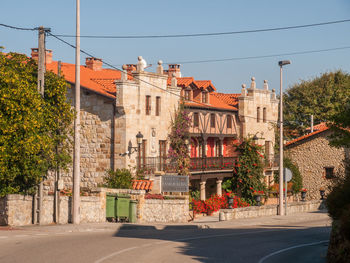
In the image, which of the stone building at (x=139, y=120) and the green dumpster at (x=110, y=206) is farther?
the stone building at (x=139, y=120)

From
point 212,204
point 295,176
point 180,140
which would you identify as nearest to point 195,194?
point 212,204

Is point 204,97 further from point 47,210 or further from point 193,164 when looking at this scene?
point 47,210

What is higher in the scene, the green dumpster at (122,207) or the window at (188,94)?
the window at (188,94)

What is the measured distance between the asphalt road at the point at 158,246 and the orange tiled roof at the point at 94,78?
49.8 ft

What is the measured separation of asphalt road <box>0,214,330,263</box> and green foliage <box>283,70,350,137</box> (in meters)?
44.3

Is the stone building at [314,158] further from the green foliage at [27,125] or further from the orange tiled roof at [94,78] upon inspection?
the green foliage at [27,125]

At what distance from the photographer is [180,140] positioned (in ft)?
143

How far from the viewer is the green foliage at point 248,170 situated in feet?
159

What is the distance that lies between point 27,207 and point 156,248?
Answer: 891 cm

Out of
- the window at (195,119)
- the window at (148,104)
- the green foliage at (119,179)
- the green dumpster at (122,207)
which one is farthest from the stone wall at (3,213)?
the window at (195,119)

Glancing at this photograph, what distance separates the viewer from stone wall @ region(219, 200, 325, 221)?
3575 cm

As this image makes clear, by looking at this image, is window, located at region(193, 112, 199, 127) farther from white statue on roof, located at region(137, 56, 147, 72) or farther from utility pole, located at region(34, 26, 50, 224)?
utility pole, located at region(34, 26, 50, 224)

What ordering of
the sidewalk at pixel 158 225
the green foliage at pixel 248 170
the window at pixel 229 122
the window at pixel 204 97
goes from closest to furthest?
1. the sidewalk at pixel 158 225
2. the green foliage at pixel 248 170
3. the window at pixel 204 97
4. the window at pixel 229 122

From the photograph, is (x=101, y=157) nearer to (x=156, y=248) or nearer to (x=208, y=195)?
(x=208, y=195)
